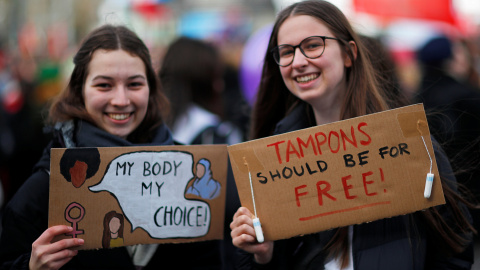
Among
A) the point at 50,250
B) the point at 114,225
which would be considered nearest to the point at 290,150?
the point at 114,225

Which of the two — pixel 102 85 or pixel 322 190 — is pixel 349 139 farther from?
pixel 102 85

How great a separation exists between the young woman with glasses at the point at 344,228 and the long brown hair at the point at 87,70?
2.13 feet

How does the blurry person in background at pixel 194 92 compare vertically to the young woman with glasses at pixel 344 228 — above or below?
above

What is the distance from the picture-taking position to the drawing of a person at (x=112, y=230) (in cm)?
229

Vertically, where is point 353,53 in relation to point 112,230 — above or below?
above

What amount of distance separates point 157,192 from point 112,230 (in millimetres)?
250

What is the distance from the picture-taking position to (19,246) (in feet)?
7.57

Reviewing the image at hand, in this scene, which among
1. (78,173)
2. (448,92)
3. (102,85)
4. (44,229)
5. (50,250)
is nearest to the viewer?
(50,250)

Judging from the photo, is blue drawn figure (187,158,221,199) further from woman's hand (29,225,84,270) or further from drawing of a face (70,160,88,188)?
woman's hand (29,225,84,270)

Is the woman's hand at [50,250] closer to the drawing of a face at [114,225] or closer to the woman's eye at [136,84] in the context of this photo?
the drawing of a face at [114,225]

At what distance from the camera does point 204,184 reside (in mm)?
2457

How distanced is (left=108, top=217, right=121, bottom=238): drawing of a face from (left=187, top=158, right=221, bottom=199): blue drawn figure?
1.10 ft

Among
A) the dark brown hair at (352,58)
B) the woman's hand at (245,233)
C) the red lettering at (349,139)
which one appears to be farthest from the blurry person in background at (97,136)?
the red lettering at (349,139)

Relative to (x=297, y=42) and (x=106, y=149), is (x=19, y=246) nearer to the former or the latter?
(x=106, y=149)
